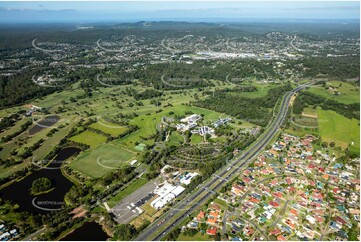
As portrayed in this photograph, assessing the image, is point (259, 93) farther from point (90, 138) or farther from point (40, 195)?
point (40, 195)

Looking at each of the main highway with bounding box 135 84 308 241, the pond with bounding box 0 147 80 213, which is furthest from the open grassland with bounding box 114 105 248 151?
the main highway with bounding box 135 84 308 241

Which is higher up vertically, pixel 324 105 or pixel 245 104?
pixel 324 105

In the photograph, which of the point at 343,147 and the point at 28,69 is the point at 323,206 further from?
the point at 28,69

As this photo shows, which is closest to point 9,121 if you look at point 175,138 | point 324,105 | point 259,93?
point 175,138

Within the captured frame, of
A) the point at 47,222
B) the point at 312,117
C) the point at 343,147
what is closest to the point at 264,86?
the point at 312,117

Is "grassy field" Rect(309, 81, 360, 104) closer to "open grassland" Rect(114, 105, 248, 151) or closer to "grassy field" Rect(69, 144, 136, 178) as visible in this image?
"open grassland" Rect(114, 105, 248, 151)
